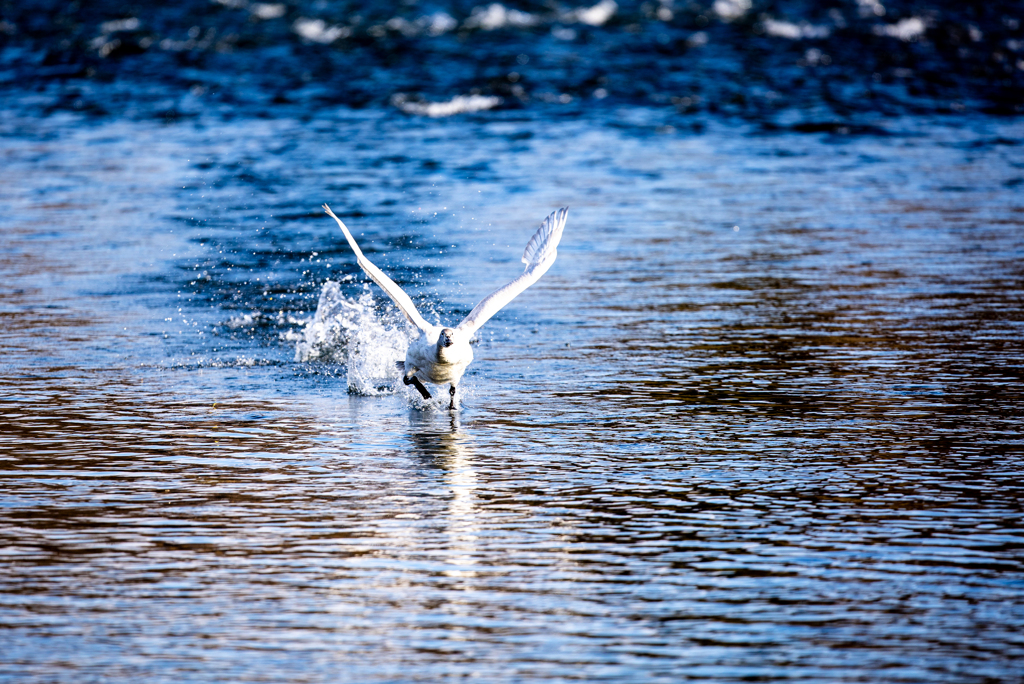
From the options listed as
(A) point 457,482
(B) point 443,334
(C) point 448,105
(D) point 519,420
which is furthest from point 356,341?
(C) point 448,105

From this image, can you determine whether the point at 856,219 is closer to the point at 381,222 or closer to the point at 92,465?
the point at 381,222

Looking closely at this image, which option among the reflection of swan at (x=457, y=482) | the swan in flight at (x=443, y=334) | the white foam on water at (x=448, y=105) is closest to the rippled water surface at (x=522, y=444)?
the reflection of swan at (x=457, y=482)

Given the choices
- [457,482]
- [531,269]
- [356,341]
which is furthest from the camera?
[356,341]

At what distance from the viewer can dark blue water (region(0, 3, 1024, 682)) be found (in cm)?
609

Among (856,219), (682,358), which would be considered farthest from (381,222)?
(682,358)

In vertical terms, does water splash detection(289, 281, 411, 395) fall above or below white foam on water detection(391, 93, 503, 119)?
above

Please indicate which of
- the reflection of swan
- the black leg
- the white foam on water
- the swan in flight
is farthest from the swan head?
the white foam on water

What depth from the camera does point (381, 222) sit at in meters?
16.6

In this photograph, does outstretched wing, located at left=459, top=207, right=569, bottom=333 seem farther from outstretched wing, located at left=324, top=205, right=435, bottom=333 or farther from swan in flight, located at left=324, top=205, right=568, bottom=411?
outstretched wing, located at left=324, top=205, right=435, bottom=333

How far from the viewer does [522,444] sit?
8.77 meters

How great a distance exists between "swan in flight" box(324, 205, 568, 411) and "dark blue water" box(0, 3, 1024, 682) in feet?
0.79

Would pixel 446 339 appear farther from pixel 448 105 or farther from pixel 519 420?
pixel 448 105

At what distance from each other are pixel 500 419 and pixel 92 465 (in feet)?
8.41

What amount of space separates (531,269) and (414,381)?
1.27 m
